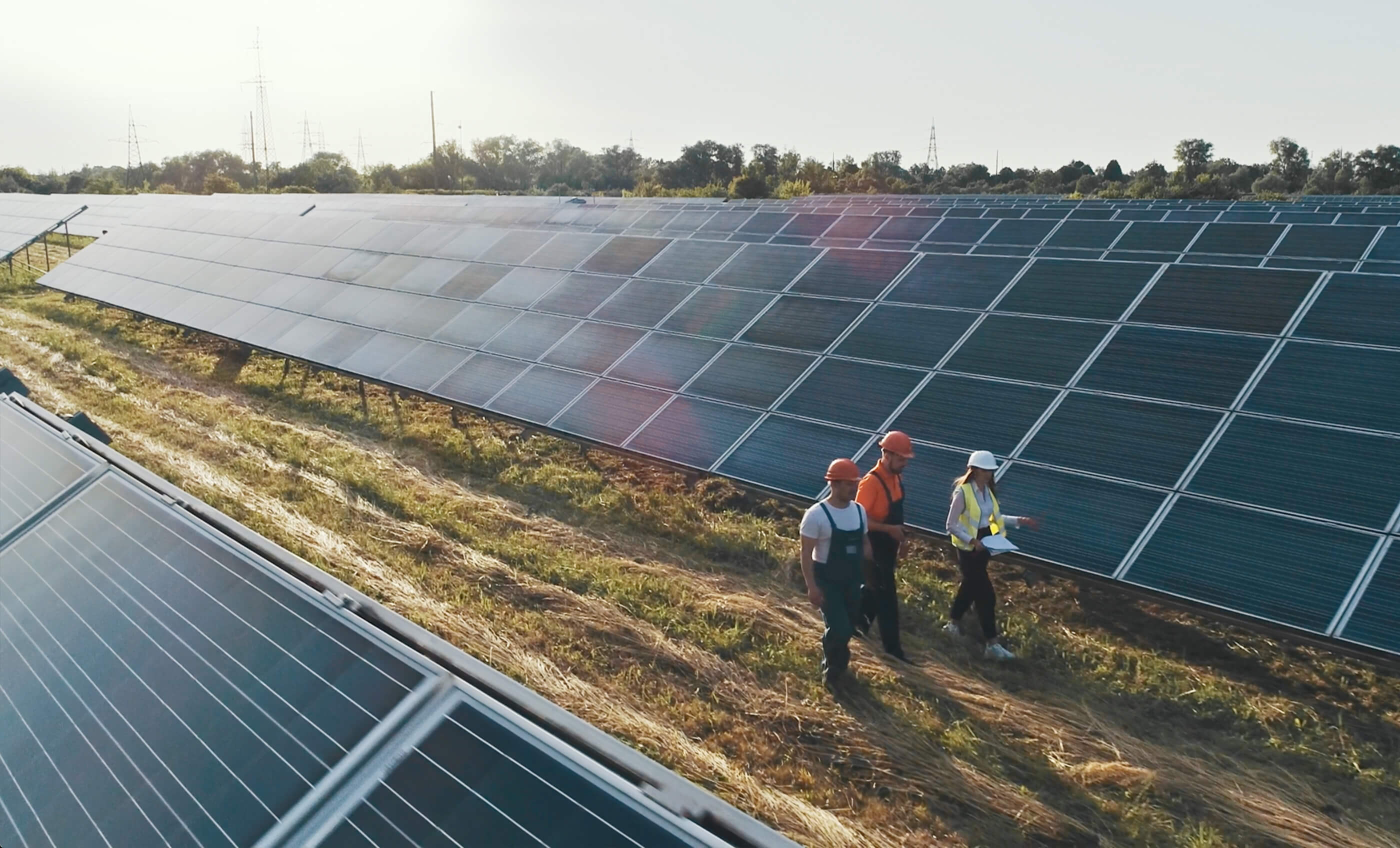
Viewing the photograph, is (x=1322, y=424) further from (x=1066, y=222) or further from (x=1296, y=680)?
(x=1066, y=222)

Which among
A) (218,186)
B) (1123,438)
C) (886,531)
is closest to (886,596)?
(886,531)

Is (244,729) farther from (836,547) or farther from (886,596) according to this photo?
(886,596)

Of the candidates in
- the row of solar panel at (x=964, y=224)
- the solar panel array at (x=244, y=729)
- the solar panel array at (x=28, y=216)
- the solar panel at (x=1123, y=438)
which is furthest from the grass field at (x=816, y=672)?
the solar panel array at (x=28, y=216)

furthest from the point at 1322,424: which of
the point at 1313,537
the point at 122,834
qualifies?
the point at 122,834

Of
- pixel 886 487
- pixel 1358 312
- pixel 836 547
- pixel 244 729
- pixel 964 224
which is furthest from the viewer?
pixel 964 224

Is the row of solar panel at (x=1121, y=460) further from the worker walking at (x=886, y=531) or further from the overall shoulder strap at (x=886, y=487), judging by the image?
the overall shoulder strap at (x=886, y=487)

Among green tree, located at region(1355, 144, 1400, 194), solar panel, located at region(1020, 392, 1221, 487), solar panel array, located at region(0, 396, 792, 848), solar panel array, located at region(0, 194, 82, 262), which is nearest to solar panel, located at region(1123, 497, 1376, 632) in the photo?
solar panel, located at region(1020, 392, 1221, 487)
